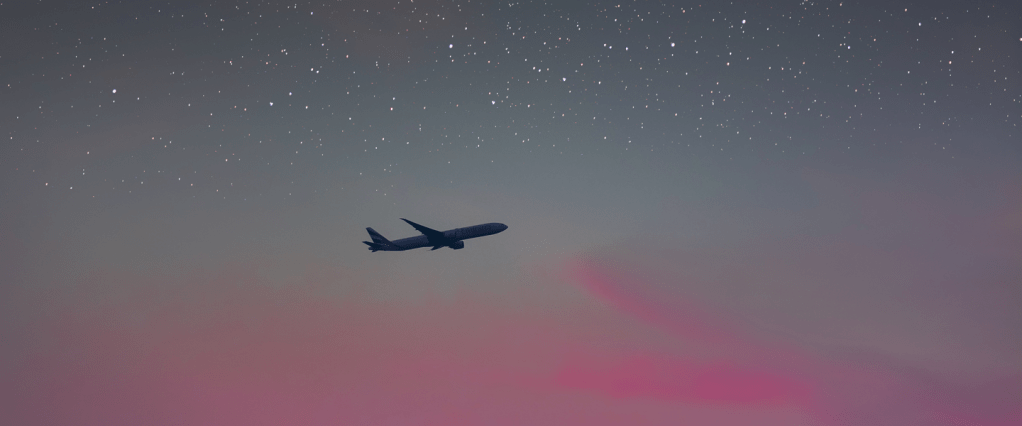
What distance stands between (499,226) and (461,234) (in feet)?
15.2

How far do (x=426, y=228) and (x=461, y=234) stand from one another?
Result: 4.09m

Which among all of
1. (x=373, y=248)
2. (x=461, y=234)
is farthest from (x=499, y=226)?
(x=373, y=248)

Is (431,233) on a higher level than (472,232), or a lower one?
lower

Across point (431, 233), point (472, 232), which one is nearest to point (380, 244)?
point (431, 233)

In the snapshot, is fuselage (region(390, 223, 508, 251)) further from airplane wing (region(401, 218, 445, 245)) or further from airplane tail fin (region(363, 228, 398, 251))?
airplane tail fin (region(363, 228, 398, 251))

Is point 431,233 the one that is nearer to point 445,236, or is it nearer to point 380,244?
point 445,236

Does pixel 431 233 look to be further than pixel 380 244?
No

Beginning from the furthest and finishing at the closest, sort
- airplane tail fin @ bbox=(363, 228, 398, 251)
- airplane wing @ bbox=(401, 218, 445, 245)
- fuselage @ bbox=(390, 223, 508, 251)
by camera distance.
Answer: airplane tail fin @ bbox=(363, 228, 398, 251) < fuselage @ bbox=(390, 223, 508, 251) < airplane wing @ bbox=(401, 218, 445, 245)

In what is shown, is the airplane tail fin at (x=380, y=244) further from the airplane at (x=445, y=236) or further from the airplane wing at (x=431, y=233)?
the airplane wing at (x=431, y=233)

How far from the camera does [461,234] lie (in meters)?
106

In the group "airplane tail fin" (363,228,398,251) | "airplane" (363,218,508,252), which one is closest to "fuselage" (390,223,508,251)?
"airplane" (363,218,508,252)

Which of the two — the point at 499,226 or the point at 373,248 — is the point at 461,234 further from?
the point at 373,248

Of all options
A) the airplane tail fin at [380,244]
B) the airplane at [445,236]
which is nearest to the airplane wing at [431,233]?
the airplane at [445,236]

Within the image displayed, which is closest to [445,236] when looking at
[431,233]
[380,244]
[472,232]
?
[431,233]
